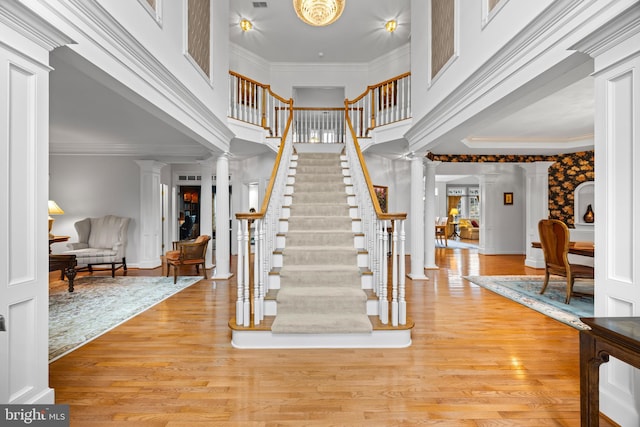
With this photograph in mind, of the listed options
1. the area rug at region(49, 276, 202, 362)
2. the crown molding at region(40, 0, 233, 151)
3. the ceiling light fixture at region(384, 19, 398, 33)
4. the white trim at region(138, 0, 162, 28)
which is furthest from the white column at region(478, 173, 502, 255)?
the white trim at region(138, 0, 162, 28)

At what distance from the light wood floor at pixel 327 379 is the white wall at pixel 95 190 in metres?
4.61

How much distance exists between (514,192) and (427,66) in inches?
263

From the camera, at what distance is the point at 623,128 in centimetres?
185

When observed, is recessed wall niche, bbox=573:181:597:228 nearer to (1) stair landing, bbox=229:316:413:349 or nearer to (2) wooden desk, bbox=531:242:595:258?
(2) wooden desk, bbox=531:242:595:258

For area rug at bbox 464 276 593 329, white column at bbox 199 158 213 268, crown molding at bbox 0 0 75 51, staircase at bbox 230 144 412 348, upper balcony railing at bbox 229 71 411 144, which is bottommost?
area rug at bbox 464 276 593 329

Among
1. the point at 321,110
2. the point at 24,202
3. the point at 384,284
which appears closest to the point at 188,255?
the point at 384,284

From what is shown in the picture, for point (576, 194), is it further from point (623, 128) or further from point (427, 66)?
point (623, 128)

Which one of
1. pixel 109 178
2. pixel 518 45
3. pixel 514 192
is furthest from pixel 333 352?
pixel 514 192

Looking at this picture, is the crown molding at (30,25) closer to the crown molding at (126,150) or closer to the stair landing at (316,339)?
the stair landing at (316,339)

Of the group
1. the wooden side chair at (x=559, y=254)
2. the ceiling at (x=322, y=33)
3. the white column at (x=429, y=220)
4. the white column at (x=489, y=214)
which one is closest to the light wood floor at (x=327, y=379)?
the wooden side chair at (x=559, y=254)

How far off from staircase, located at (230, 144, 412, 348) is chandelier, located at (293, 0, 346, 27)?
2727mm

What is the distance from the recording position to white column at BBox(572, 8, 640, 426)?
5.86 ft

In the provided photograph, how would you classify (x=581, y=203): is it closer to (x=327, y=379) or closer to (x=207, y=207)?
(x=327, y=379)

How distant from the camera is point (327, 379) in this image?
8.02ft
